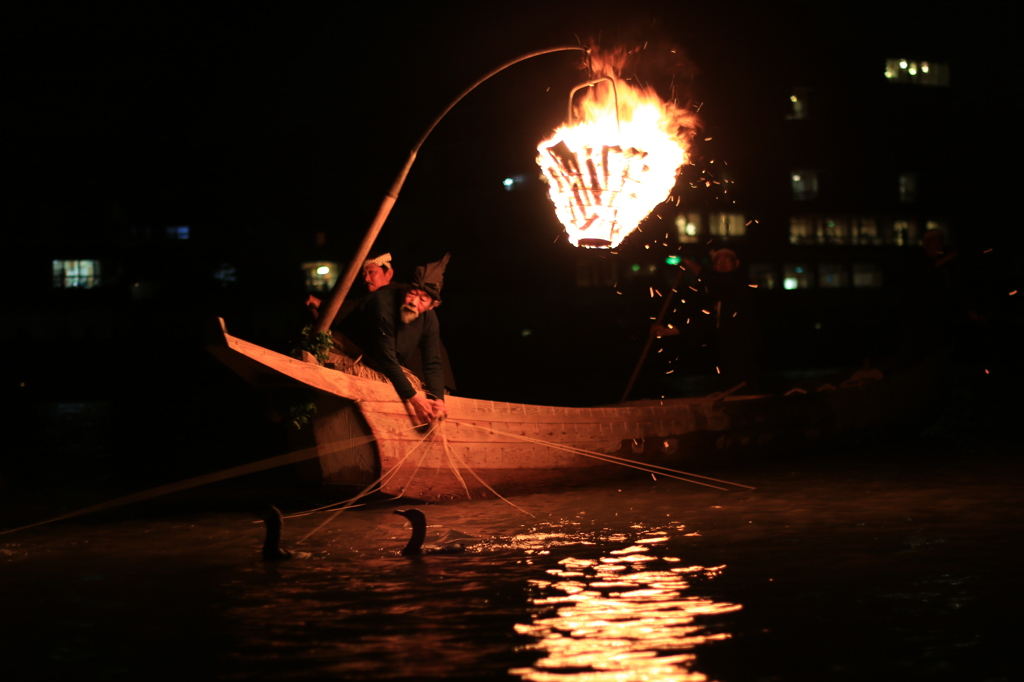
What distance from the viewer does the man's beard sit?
8.91 m

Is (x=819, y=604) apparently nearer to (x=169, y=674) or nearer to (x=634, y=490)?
(x=169, y=674)

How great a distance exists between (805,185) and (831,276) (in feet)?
15.8

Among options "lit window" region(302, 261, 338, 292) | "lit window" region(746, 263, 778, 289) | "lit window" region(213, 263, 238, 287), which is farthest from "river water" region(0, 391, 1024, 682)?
"lit window" region(746, 263, 778, 289)

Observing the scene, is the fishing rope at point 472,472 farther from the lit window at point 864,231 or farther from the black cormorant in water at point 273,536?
the lit window at point 864,231

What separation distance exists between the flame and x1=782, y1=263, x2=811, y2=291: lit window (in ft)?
137

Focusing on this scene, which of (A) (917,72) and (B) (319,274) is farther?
(A) (917,72)

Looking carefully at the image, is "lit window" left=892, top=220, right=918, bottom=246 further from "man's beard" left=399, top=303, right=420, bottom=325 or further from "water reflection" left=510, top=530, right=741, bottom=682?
"water reflection" left=510, top=530, right=741, bottom=682

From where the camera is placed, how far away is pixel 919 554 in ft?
23.0

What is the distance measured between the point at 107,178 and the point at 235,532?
39.9 metres

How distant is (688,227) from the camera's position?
4878 centimetres

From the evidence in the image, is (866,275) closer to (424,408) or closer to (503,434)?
(503,434)

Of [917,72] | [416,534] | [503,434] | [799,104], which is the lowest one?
[416,534]

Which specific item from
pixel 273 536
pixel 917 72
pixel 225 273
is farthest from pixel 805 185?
Answer: pixel 273 536

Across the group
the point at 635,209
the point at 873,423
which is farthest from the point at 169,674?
the point at 873,423
